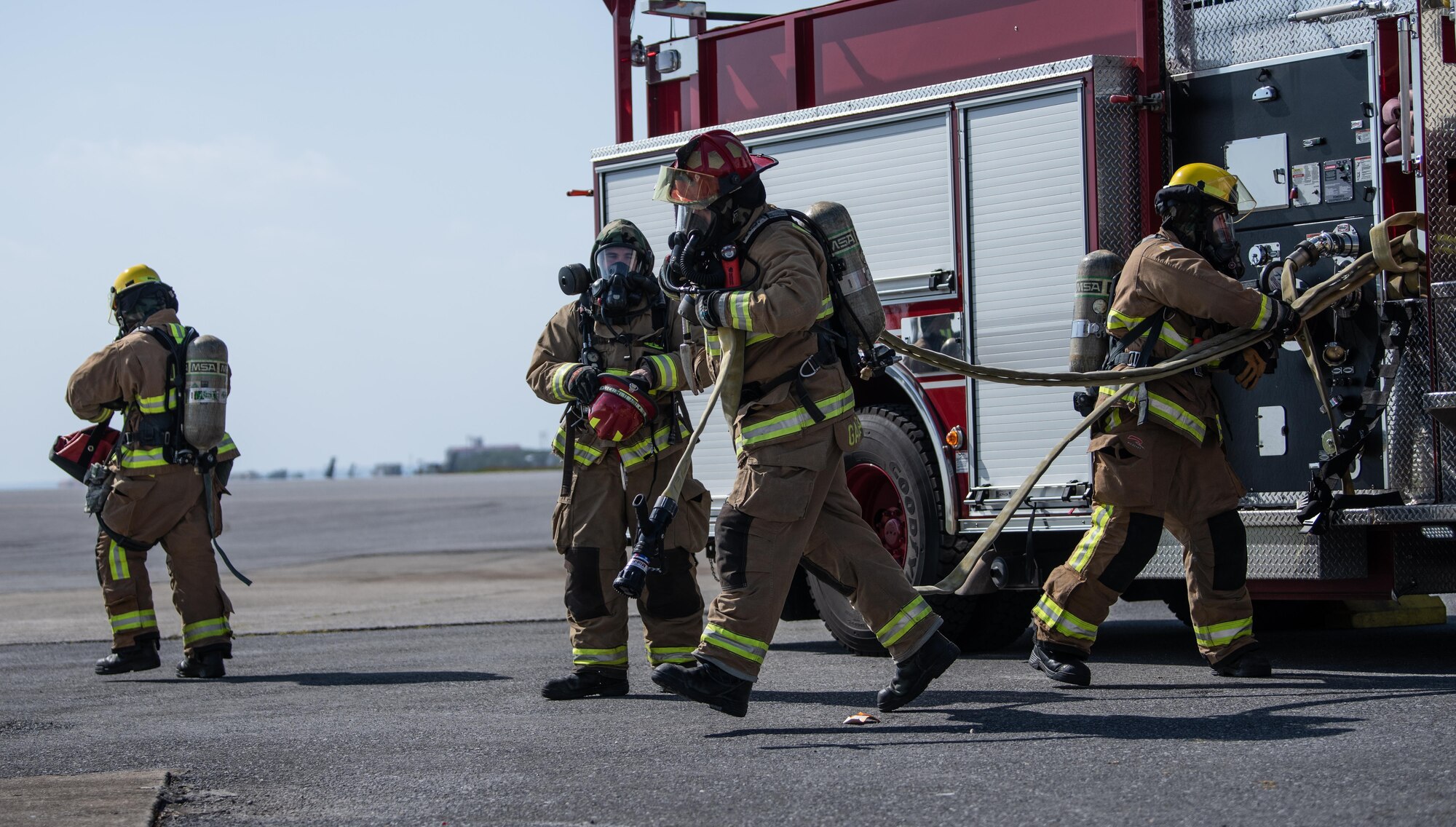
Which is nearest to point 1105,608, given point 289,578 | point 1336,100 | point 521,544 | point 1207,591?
point 1207,591

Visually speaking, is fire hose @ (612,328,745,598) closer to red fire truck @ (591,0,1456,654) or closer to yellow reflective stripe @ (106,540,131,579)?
red fire truck @ (591,0,1456,654)

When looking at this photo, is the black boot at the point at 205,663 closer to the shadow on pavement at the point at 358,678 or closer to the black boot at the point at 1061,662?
the shadow on pavement at the point at 358,678

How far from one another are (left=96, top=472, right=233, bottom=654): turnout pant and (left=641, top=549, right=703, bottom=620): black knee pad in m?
2.36

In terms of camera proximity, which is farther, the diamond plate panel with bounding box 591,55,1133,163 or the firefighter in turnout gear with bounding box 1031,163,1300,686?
the diamond plate panel with bounding box 591,55,1133,163

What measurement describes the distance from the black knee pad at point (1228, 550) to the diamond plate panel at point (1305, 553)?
1.12 ft

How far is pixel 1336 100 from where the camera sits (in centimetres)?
642

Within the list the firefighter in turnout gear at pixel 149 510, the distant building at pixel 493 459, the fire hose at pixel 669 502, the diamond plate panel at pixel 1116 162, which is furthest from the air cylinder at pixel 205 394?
the distant building at pixel 493 459

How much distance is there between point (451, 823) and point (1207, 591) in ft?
10.5

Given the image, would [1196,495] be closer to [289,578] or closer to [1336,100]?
[1336,100]

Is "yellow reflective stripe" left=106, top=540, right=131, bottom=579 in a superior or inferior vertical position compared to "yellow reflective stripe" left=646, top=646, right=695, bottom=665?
superior

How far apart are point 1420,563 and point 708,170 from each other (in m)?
3.00

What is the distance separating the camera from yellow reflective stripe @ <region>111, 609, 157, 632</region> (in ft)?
25.1

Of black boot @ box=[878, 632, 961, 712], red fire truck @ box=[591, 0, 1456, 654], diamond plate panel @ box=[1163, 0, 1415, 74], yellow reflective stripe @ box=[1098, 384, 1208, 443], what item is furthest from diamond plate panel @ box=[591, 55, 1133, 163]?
black boot @ box=[878, 632, 961, 712]

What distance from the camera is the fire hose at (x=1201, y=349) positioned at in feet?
19.6
